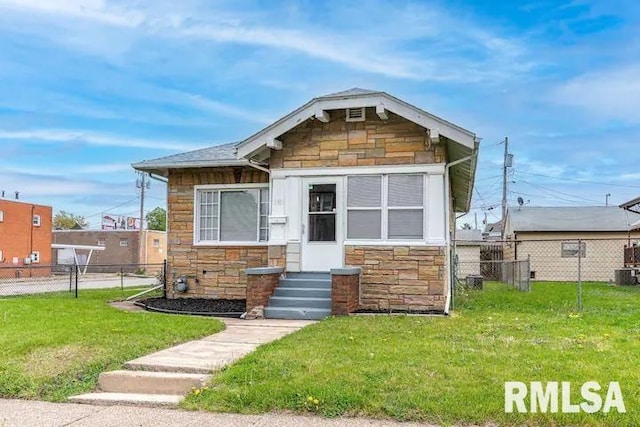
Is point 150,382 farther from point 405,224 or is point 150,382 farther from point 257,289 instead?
point 405,224

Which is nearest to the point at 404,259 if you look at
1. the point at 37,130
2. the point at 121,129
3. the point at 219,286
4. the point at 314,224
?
the point at 314,224

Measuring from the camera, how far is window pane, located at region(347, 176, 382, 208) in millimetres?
10789

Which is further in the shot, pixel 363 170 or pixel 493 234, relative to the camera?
pixel 493 234

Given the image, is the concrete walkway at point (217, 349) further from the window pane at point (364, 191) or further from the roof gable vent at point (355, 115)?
the roof gable vent at point (355, 115)

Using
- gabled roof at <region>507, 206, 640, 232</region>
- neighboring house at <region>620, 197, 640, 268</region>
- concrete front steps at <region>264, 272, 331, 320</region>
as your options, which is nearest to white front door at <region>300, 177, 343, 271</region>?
concrete front steps at <region>264, 272, 331, 320</region>

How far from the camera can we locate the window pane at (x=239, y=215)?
1275 centimetres

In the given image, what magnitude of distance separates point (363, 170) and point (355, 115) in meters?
1.14

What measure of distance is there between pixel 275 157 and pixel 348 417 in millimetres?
7562

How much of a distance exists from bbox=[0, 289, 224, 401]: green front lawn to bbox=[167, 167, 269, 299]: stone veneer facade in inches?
108

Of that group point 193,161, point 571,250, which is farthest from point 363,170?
point 571,250

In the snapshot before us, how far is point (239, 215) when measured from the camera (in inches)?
507

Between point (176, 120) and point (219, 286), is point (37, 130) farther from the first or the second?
point (219, 286)

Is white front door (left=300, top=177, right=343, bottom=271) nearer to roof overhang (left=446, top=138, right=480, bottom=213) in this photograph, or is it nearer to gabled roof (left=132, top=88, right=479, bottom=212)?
gabled roof (left=132, top=88, right=479, bottom=212)

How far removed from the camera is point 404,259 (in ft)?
34.4
